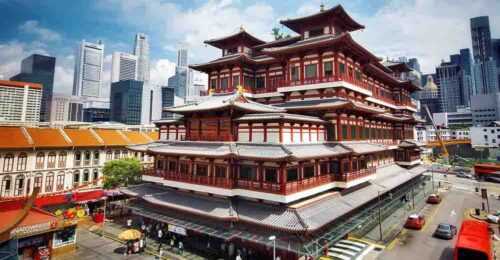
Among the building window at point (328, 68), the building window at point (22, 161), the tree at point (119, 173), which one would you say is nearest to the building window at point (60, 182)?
the building window at point (22, 161)

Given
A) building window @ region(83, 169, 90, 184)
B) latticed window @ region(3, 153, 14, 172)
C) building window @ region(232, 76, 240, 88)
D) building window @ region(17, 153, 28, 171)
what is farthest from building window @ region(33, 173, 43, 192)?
building window @ region(232, 76, 240, 88)

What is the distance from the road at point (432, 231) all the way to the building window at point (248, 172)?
1328 centimetres

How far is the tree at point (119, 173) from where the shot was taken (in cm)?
3916

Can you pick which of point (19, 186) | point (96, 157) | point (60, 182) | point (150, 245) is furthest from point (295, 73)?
point (19, 186)

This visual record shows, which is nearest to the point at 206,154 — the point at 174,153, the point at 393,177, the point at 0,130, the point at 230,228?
the point at 174,153

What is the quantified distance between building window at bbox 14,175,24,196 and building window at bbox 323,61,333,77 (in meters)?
43.5

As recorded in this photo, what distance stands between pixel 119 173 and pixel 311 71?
101ft

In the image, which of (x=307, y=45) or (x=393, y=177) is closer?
(x=307, y=45)

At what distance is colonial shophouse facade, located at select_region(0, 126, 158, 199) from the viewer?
36781mm

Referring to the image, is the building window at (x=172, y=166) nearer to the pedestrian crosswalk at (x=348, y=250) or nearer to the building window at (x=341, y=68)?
the pedestrian crosswalk at (x=348, y=250)

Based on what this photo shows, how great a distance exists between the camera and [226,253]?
23.6 m

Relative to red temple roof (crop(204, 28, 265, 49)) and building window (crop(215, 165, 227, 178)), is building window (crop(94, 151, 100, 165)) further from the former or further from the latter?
building window (crop(215, 165, 227, 178))

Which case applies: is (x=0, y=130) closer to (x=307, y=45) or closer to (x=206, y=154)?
(x=206, y=154)

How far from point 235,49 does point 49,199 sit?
32330 millimetres
